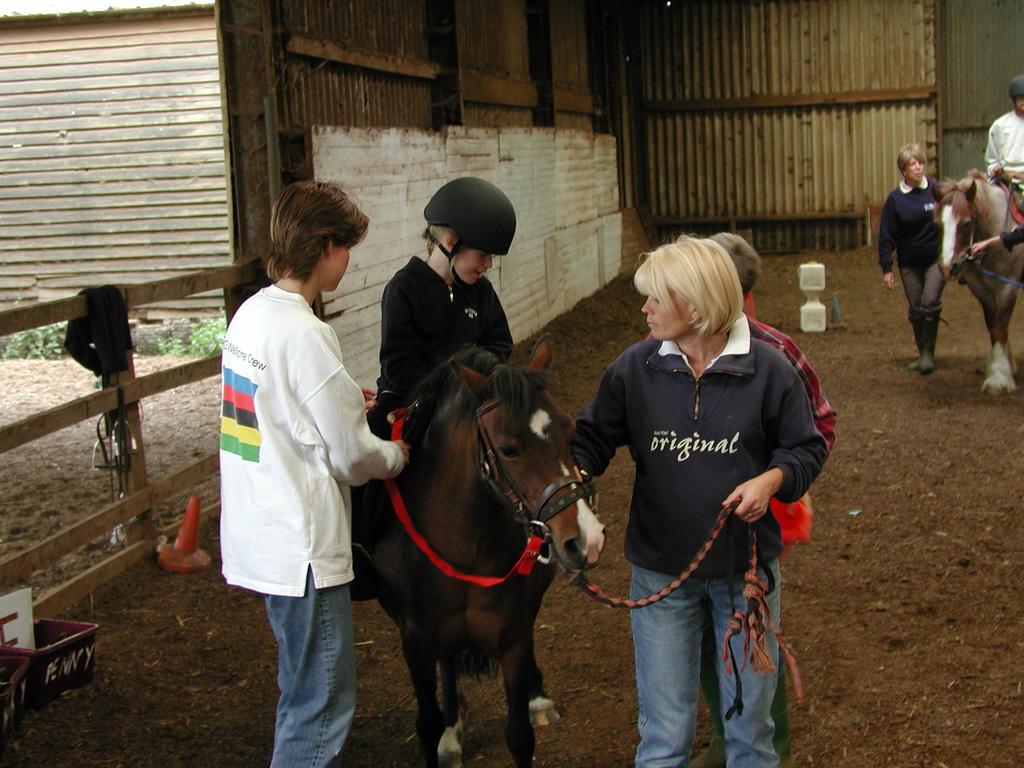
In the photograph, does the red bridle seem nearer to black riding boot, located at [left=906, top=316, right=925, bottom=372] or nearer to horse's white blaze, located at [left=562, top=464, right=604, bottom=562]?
horse's white blaze, located at [left=562, top=464, right=604, bottom=562]

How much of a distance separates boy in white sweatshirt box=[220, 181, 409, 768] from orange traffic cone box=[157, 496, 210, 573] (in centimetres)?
292

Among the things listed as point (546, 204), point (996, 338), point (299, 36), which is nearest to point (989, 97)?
point (546, 204)

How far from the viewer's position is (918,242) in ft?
32.9

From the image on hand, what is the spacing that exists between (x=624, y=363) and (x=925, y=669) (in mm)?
2222

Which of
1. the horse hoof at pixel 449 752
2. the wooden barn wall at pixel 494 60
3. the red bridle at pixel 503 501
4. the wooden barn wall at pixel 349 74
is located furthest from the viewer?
the wooden barn wall at pixel 494 60

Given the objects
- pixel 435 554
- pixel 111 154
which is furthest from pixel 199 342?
pixel 435 554

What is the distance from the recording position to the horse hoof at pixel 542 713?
13.4 ft

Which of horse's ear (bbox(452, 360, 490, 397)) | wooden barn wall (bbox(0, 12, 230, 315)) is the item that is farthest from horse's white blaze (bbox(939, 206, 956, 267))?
wooden barn wall (bbox(0, 12, 230, 315))

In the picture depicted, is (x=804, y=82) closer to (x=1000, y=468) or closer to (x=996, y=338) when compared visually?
(x=996, y=338)

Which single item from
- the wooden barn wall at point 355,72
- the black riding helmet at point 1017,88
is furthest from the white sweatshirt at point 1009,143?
the wooden barn wall at point 355,72

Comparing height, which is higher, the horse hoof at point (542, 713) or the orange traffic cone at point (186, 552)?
the orange traffic cone at point (186, 552)

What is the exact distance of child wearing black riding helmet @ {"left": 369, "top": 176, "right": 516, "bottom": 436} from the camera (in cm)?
359

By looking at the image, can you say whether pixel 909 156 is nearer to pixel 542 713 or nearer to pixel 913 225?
pixel 913 225

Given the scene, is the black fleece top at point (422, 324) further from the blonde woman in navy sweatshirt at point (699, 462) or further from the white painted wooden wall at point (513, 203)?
the white painted wooden wall at point (513, 203)
